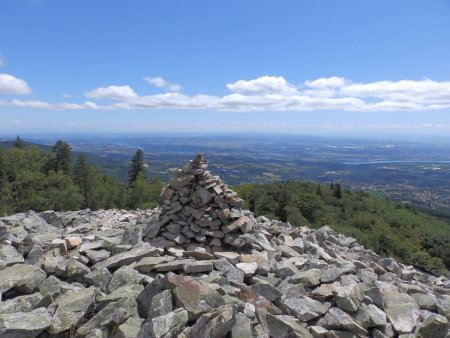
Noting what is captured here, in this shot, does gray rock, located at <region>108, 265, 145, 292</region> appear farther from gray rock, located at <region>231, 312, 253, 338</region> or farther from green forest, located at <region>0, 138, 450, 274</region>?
green forest, located at <region>0, 138, 450, 274</region>

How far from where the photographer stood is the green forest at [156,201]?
44.6 m

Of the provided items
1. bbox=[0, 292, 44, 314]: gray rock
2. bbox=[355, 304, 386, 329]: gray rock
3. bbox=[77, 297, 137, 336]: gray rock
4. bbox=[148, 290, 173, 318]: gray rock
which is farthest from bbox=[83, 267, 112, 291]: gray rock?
bbox=[355, 304, 386, 329]: gray rock

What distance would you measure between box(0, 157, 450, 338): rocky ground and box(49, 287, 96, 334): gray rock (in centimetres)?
2

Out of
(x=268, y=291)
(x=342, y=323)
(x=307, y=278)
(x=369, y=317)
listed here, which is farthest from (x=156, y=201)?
(x=342, y=323)

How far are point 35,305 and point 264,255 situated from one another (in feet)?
23.4

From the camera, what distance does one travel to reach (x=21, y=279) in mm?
9219

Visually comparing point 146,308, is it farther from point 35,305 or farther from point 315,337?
point 315,337

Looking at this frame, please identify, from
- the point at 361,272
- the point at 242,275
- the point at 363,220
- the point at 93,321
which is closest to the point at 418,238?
the point at 363,220

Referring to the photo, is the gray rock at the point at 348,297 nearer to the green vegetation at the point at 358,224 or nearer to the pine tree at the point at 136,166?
the green vegetation at the point at 358,224

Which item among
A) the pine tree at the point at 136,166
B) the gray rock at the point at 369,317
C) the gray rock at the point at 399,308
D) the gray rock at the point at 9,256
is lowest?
the pine tree at the point at 136,166

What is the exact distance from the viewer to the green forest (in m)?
44.6

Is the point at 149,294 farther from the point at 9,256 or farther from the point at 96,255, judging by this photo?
the point at 9,256

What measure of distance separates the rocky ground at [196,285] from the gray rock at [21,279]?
1.0 inches

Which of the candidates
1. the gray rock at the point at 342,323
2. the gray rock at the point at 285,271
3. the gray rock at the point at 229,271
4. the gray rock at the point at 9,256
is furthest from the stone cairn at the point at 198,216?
the gray rock at the point at 342,323
